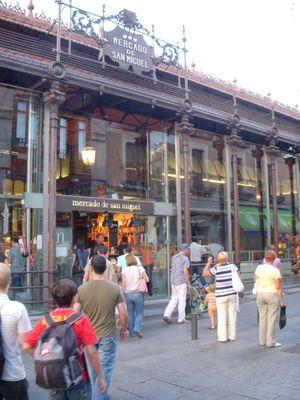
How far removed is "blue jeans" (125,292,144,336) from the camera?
31.0 feet

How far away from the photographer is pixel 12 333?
12.1 ft

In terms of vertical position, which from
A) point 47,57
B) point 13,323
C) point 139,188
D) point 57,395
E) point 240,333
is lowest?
point 240,333

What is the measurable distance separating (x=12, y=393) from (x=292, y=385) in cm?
374

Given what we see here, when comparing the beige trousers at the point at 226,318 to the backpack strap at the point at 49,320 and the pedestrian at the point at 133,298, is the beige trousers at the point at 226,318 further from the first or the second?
the backpack strap at the point at 49,320

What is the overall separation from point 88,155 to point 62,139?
995 millimetres

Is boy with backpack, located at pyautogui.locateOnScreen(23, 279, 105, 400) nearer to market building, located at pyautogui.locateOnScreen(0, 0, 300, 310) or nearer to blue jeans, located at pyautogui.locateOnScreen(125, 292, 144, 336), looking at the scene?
blue jeans, located at pyautogui.locateOnScreen(125, 292, 144, 336)

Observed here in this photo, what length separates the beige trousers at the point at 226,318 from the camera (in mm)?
8680

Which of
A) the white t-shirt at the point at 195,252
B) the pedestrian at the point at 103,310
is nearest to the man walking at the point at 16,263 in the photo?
the white t-shirt at the point at 195,252

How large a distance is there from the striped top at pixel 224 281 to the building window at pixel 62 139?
611cm

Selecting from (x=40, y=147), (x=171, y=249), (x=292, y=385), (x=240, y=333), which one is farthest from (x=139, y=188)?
(x=292, y=385)

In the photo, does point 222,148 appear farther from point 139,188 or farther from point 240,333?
point 240,333

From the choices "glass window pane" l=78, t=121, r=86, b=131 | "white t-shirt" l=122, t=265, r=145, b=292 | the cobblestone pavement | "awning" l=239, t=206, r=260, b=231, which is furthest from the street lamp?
"awning" l=239, t=206, r=260, b=231

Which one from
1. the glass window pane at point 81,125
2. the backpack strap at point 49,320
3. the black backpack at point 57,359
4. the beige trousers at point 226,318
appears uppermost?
the glass window pane at point 81,125

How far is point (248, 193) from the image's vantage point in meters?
18.2
